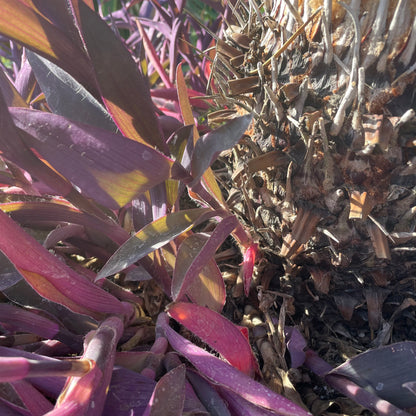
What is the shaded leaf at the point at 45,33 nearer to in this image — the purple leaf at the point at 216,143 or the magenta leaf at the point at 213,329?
Result: the purple leaf at the point at 216,143

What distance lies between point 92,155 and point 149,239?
0.11 metres

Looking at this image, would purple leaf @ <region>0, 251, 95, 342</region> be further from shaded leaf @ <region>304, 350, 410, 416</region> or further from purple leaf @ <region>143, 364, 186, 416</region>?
shaded leaf @ <region>304, 350, 410, 416</region>

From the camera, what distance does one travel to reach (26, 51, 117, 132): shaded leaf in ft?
1.76

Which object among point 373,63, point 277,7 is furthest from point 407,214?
Answer: point 277,7

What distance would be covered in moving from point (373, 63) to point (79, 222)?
39cm

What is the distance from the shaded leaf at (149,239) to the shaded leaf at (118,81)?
9 cm

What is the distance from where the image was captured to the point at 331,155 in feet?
1.70

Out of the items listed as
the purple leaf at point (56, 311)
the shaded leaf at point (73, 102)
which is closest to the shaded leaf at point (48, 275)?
the purple leaf at point (56, 311)

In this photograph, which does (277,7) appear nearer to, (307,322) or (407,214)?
(407,214)

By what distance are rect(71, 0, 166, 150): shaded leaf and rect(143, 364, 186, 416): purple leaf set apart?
0.26m

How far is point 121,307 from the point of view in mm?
570

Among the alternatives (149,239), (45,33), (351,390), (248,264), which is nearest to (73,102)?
(45,33)

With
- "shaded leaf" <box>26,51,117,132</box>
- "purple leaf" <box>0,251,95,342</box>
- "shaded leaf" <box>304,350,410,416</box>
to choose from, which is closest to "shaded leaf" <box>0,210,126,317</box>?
"purple leaf" <box>0,251,95,342</box>

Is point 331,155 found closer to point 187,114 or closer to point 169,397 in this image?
point 187,114
